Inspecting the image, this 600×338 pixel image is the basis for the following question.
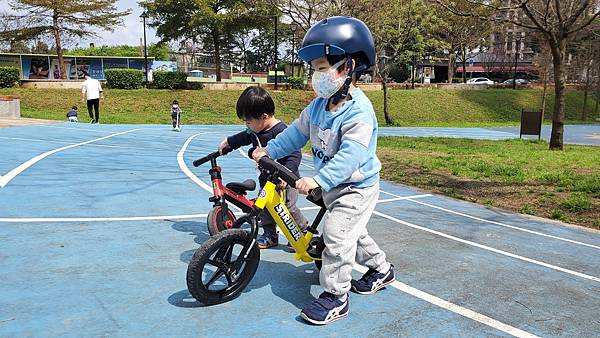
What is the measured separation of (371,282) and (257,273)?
0.89 meters

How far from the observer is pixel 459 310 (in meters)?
3.32

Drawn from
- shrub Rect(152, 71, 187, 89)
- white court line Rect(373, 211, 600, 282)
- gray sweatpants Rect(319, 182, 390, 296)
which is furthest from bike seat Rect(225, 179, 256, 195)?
shrub Rect(152, 71, 187, 89)

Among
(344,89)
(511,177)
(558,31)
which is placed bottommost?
(511,177)

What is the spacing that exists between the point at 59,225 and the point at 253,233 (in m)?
2.60

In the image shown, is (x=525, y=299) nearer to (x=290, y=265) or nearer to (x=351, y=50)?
(x=290, y=265)

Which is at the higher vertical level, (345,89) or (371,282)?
(345,89)

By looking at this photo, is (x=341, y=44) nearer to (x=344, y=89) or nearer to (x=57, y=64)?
(x=344, y=89)

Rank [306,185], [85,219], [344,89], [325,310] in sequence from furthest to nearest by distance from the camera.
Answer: [85,219] → [344,89] → [325,310] → [306,185]

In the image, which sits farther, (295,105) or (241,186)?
(295,105)

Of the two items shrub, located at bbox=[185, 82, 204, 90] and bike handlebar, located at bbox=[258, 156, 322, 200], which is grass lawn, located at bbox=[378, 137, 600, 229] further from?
shrub, located at bbox=[185, 82, 204, 90]

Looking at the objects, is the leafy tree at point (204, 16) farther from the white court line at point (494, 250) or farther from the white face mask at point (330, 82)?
the white face mask at point (330, 82)

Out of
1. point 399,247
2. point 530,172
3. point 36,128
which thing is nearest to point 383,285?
point 399,247

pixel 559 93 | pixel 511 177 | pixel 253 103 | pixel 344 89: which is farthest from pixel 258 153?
pixel 559 93

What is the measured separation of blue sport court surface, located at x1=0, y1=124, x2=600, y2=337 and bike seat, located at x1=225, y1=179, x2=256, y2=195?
0.59 meters
